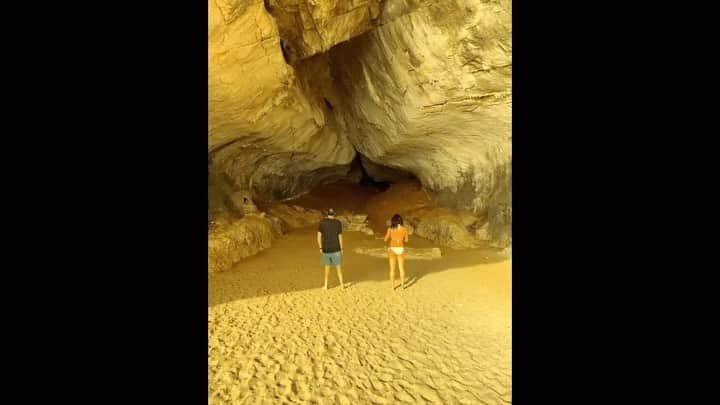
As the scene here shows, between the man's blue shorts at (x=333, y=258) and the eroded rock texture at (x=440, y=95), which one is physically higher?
the eroded rock texture at (x=440, y=95)

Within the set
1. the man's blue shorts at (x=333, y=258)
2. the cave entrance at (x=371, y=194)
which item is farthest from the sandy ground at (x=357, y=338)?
the cave entrance at (x=371, y=194)

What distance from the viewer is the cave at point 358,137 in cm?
741

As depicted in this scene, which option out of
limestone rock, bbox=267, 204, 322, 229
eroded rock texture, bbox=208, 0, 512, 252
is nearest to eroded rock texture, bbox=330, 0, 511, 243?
eroded rock texture, bbox=208, 0, 512, 252

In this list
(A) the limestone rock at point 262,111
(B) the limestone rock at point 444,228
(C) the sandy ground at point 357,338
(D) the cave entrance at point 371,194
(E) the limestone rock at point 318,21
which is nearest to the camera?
(C) the sandy ground at point 357,338

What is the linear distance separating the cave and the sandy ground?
0.06 m

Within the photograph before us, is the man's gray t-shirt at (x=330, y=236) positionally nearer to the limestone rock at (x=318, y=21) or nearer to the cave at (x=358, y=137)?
the cave at (x=358, y=137)

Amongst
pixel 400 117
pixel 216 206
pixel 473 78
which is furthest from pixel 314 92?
pixel 473 78

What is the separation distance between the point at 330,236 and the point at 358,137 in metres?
9.12

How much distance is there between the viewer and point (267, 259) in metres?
10.3

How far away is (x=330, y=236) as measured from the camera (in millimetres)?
7848

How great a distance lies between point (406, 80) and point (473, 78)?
1.94 m

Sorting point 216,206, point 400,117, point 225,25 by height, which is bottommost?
point 216,206

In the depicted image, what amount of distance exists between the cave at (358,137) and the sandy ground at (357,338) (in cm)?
6

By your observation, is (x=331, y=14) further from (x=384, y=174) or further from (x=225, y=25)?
(x=384, y=174)
